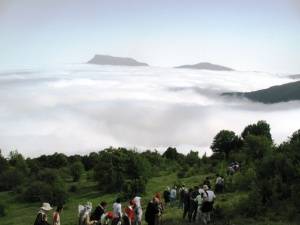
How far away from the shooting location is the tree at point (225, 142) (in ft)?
294

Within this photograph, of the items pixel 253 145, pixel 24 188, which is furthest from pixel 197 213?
pixel 24 188

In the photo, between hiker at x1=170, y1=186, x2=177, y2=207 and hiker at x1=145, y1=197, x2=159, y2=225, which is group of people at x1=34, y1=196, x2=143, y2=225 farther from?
hiker at x1=170, y1=186, x2=177, y2=207

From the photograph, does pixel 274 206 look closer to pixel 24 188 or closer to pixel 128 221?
pixel 128 221

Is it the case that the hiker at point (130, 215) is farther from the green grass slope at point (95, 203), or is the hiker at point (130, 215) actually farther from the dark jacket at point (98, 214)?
the green grass slope at point (95, 203)

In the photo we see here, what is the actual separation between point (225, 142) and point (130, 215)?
67210 millimetres

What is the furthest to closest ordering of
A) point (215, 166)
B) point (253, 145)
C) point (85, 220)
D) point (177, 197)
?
point (215, 166) → point (253, 145) → point (177, 197) → point (85, 220)

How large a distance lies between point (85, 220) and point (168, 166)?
55428 millimetres

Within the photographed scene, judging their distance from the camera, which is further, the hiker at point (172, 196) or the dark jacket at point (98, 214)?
the hiker at point (172, 196)

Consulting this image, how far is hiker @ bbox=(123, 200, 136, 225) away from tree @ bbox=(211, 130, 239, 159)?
2570 inches

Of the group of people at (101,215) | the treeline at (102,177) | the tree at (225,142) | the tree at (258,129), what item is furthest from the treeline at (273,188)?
the tree at (225,142)

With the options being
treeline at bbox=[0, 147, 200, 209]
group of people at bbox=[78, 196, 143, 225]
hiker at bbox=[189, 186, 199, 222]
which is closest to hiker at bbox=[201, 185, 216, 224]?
hiker at bbox=[189, 186, 199, 222]

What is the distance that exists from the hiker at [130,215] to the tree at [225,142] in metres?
65.3

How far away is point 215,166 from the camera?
204 ft

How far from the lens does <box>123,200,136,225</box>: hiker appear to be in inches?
912
